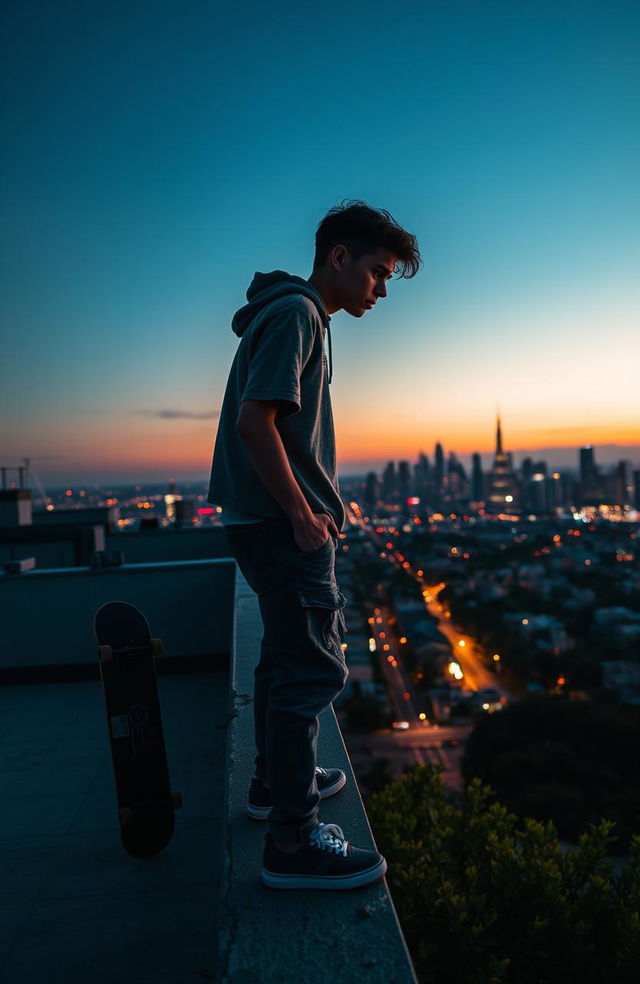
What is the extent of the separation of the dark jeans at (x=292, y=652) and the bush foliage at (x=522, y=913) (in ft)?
4.40

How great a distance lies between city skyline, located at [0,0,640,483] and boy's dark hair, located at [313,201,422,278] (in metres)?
0.10

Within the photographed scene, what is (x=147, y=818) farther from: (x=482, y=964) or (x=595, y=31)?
(x=595, y=31)

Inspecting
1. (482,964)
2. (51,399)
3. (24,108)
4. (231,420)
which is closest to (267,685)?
(231,420)

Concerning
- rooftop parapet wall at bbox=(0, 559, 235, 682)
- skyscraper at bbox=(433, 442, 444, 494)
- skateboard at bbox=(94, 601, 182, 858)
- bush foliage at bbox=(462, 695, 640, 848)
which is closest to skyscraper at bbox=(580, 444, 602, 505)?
skyscraper at bbox=(433, 442, 444, 494)

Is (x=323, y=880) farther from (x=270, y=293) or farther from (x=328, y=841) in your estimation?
(x=270, y=293)

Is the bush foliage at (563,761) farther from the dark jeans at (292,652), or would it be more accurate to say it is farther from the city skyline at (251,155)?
the dark jeans at (292,652)

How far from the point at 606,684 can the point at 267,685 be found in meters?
26.5

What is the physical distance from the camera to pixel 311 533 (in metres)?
1.07

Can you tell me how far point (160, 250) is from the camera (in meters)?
13.2

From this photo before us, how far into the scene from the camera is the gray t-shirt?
A: 1027 millimetres

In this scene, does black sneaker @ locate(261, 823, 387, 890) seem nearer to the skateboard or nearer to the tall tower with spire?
the skateboard

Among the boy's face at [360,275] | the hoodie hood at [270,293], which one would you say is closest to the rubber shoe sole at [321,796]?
the hoodie hood at [270,293]

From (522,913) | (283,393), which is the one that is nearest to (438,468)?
(522,913)

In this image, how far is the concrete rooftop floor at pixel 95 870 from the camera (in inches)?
55.0
